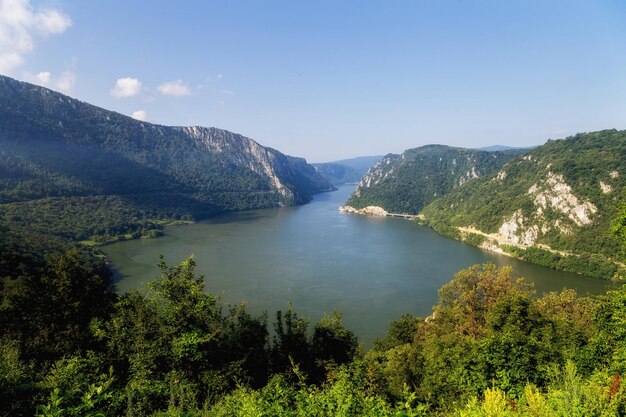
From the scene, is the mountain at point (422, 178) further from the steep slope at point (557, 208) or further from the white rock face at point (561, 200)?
the white rock face at point (561, 200)

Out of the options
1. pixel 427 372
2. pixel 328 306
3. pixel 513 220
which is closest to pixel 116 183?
pixel 328 306

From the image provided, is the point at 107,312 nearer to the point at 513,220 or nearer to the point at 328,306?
the point at 328,306

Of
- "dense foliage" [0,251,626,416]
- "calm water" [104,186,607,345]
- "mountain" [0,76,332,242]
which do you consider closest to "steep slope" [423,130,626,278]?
"calm water" [104,186,607,345]

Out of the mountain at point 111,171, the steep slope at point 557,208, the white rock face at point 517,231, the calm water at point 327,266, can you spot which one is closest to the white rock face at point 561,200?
the steep slope at point 557,208

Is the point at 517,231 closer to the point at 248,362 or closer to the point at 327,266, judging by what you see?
the point at 327,266

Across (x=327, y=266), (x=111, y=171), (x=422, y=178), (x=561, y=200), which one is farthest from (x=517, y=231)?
(x=111, y=171)

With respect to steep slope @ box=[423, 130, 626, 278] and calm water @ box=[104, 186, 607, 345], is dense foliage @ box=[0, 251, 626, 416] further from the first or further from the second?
steep slope @ box=[423, 130, 626, 278]
